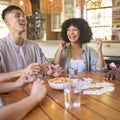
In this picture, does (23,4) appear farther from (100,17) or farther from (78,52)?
(100,17)

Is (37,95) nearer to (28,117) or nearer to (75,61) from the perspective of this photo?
(28,117)

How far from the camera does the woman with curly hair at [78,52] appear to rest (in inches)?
99.4

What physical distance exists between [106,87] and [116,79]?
1.09 feet

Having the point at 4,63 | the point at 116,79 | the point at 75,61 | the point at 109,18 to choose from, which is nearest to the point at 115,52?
the point at 109,18

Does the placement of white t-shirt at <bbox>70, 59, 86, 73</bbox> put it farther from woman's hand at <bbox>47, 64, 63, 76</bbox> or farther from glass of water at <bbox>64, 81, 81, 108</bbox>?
glass of water at <bbox>64, 81, 81, 108</bbox>

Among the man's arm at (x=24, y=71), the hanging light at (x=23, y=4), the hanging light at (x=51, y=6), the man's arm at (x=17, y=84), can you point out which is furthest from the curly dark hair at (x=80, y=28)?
the man's arm at (x=17, y=84)

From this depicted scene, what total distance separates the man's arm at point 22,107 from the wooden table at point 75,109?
0.10ft

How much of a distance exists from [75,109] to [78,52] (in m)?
1.56

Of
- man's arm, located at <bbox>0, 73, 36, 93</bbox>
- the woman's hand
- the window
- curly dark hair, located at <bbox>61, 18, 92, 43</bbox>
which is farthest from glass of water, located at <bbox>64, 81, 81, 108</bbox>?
the window

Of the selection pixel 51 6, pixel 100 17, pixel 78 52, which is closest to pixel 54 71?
pixel 78 52

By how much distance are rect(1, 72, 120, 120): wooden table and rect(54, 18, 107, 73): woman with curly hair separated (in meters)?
1.05

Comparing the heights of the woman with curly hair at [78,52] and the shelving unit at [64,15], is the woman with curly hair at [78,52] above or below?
below

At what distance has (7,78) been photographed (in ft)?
5.93

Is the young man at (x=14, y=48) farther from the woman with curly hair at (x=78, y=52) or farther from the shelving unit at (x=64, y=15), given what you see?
the shelving unit at (x=64, y=15)
